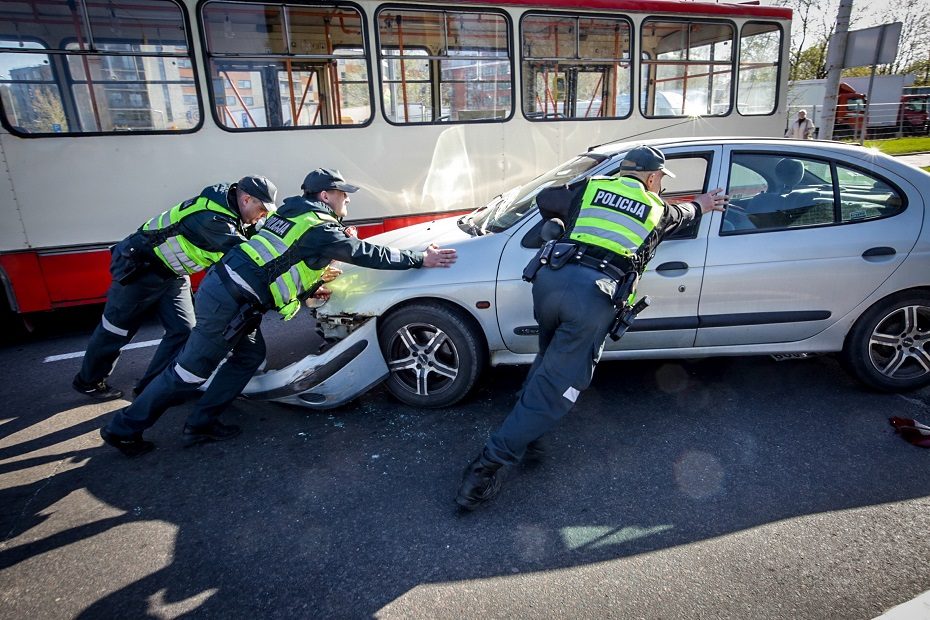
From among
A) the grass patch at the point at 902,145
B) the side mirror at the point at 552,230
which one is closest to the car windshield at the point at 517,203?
the side mirror at the point at 552,230

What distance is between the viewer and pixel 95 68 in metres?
5.24

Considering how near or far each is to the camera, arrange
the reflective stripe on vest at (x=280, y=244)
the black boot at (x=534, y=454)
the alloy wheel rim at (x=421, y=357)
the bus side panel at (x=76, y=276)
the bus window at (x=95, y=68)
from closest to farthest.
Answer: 1. the black boot at (x=534, y=454)
2. the reflective stripe on vest at (x=280, y=244)
3. the alloy wheel rim at (x=421, y=357)
4. the bus window at (x=95, y=68)
5. the bus side panel at (x=76, y=276)

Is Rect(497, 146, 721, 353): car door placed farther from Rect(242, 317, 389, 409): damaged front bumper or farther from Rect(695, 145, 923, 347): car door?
Rect(242, 317, 389, 409): damaged front bumper

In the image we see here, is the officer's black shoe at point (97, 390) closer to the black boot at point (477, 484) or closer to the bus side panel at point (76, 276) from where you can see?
the bus side panel at point (76, 276)

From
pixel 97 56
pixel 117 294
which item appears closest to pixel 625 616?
pixel 117 294

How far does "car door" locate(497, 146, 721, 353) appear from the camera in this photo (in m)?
3.68

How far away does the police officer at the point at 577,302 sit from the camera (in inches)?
113

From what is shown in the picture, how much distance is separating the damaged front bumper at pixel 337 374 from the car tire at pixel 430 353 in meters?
0.09

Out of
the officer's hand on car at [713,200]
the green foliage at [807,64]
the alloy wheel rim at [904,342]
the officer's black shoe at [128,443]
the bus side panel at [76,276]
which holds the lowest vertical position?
the officer's black shoe at [128,443]

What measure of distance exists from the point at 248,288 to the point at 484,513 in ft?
5.87

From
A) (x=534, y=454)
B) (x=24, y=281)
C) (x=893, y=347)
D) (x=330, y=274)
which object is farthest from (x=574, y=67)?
(x=24, y=281)

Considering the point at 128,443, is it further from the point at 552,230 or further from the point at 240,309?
the point at 552,230

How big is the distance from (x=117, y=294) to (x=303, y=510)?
223 cm

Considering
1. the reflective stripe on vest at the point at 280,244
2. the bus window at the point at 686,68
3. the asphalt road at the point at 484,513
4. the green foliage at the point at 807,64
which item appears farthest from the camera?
the green foliage at the point at 807,64
